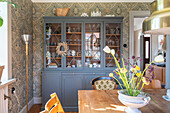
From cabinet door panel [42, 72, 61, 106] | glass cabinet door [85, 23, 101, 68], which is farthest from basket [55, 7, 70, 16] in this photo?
cabinet door panel [42, 72, 61, 106]

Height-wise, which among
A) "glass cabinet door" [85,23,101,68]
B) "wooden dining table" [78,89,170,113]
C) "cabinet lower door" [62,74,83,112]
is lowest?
"cabinet lower door" [62,74,83,112]

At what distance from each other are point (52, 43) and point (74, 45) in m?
0.55

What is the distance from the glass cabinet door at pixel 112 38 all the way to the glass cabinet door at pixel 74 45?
67 centimetres

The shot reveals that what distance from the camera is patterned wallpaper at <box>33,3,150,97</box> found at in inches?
156

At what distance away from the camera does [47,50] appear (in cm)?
362

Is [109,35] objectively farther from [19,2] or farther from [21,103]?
[21,103]

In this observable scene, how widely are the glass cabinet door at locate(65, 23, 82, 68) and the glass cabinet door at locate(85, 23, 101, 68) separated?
0.18 metres

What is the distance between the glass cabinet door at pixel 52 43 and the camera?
362 cm

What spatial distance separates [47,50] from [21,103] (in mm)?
1322

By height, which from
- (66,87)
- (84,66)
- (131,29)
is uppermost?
(131,29)

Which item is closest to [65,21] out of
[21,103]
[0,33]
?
[0,33]

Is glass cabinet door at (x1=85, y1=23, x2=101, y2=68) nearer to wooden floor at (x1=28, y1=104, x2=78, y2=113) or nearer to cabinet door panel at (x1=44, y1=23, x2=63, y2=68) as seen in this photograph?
cabinet door panel at (x1=44, y1=23, x2=63, y2=68)

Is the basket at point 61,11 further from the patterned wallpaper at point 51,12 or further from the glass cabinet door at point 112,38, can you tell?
the glass cabinet door at point 112,38

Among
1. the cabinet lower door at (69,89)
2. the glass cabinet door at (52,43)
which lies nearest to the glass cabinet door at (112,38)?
the cabinet lower door at (69,89)
